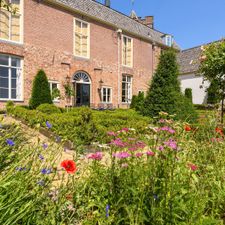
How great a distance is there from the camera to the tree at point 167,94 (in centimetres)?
1105

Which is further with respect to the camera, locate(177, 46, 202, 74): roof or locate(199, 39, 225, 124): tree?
locate(177, 46, 202, 74): roof

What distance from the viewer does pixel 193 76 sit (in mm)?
28344

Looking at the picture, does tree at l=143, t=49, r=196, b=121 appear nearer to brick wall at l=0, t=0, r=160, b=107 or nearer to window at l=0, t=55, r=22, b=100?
brick wall at l=0, t=0, r=160, b=107

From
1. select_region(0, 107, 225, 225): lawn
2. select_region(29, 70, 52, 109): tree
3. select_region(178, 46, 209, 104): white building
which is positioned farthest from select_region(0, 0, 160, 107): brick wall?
select_region(0, 107, 225, 225): lawn

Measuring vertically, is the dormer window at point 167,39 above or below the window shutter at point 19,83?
above

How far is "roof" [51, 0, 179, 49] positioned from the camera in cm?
1814

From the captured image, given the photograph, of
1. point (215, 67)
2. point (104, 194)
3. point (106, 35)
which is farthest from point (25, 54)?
point (104, 194)

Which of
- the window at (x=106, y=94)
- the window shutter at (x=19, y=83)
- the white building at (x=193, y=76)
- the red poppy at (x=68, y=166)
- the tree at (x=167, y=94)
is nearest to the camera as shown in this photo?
the red poppy at (x=68, y=166)

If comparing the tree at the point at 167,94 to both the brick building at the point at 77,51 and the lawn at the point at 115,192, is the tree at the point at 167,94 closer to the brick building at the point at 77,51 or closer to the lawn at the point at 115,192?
the brick building at the point at 77,51

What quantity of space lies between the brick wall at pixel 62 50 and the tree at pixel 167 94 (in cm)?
773

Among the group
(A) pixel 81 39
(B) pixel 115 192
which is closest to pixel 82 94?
(A) pixel 81 39

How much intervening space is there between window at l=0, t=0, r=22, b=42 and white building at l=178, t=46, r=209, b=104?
18.8 metres

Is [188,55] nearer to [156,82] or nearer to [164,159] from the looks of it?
[156,82]

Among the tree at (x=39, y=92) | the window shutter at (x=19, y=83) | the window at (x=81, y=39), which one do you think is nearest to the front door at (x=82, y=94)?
the window at (x=81, y=39)
